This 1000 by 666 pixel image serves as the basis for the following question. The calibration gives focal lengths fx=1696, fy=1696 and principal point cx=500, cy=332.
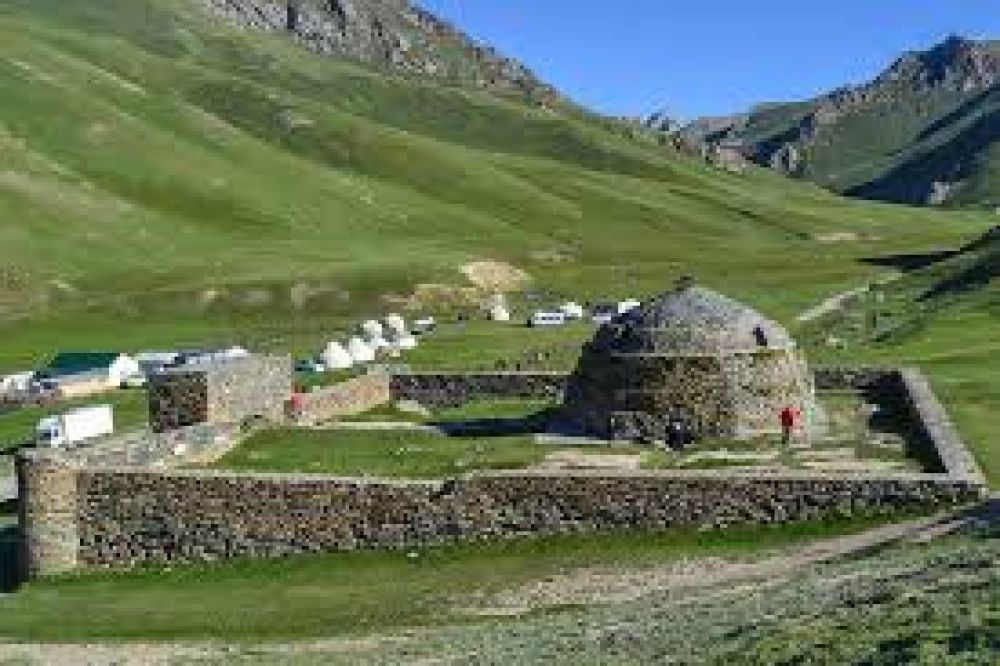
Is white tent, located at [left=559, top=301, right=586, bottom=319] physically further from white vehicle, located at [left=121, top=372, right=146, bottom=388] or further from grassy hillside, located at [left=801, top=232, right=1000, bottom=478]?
white vehicle, located at [left=121, top=372, right=146, bottom=388]

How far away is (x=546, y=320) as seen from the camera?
10656cm

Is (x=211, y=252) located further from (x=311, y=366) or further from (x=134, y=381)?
(x=311, y=366)

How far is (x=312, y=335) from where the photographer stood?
109 meters

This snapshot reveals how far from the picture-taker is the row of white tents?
84.8 metres

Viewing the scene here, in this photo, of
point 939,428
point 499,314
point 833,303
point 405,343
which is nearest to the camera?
point 939,428

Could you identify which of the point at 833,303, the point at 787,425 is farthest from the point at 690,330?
the point at 833,303

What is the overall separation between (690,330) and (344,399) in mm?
17458

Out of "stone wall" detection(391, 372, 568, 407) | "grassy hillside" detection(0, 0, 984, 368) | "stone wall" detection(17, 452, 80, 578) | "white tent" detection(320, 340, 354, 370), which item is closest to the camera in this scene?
"stone wall" detection(17, 452, 80, 578)

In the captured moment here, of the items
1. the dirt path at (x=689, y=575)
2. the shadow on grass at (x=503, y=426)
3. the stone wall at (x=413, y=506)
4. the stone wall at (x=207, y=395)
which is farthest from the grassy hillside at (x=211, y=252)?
the dirt path at (x=689, y=575)

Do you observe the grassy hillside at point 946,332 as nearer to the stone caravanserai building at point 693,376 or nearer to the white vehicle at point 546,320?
the stone caravanserai building at point 693,376

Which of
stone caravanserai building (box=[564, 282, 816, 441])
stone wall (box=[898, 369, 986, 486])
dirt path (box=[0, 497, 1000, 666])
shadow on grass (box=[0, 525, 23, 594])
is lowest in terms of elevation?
dirt path (box=[0, 497, 1000, 666])

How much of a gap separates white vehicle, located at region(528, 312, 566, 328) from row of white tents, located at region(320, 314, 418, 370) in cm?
798

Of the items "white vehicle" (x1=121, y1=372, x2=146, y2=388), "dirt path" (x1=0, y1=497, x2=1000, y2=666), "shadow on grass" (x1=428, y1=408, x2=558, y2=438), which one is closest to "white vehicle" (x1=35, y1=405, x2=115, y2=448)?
"shadow on grass" (x1=428, y1=408, x2=558, y2=438)

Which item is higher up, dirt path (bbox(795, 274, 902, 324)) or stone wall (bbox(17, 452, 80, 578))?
dirt path (bbox(795, 274, 902, 324))
